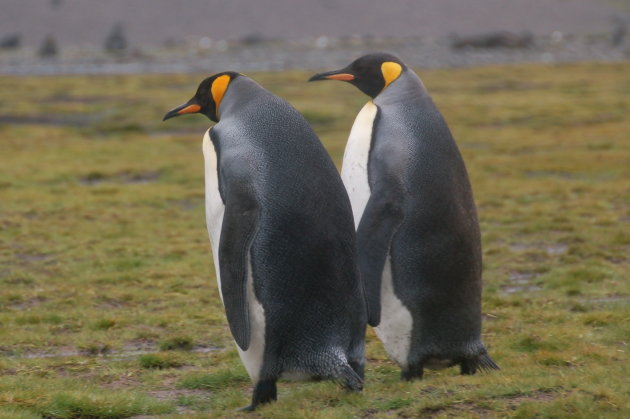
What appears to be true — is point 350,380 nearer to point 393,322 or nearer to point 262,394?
point 262,394

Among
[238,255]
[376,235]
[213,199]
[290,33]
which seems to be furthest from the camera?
[290,33]

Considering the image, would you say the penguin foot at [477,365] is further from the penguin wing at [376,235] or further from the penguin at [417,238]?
the penguin wing at [376,235]

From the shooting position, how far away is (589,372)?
4.92 m

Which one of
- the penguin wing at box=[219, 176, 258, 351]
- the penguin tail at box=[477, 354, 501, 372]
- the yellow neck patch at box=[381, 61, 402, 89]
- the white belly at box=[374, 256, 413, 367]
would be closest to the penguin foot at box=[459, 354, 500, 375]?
the penguin tail at box=[477, 354, 501, 372]

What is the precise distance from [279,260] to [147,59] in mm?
49444

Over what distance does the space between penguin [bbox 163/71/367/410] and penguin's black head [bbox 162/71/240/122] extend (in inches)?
21.5

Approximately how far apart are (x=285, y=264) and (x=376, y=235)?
66 centimetres

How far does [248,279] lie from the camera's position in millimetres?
4664

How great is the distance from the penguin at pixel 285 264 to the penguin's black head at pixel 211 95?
21.5 inches

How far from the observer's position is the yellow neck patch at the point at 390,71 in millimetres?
5699

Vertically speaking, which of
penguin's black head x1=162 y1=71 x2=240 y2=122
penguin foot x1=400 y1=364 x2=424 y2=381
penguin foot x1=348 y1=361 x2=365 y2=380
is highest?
penguin's black head x1=162 y1=71 x2=240 y2=122

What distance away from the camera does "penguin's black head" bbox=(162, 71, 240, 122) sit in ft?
17.3

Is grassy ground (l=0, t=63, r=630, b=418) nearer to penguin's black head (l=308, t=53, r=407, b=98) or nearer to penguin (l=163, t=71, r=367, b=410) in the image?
penguin (l=163, t=71, r=367, b=410)

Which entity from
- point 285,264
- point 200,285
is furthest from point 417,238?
point 200,285
